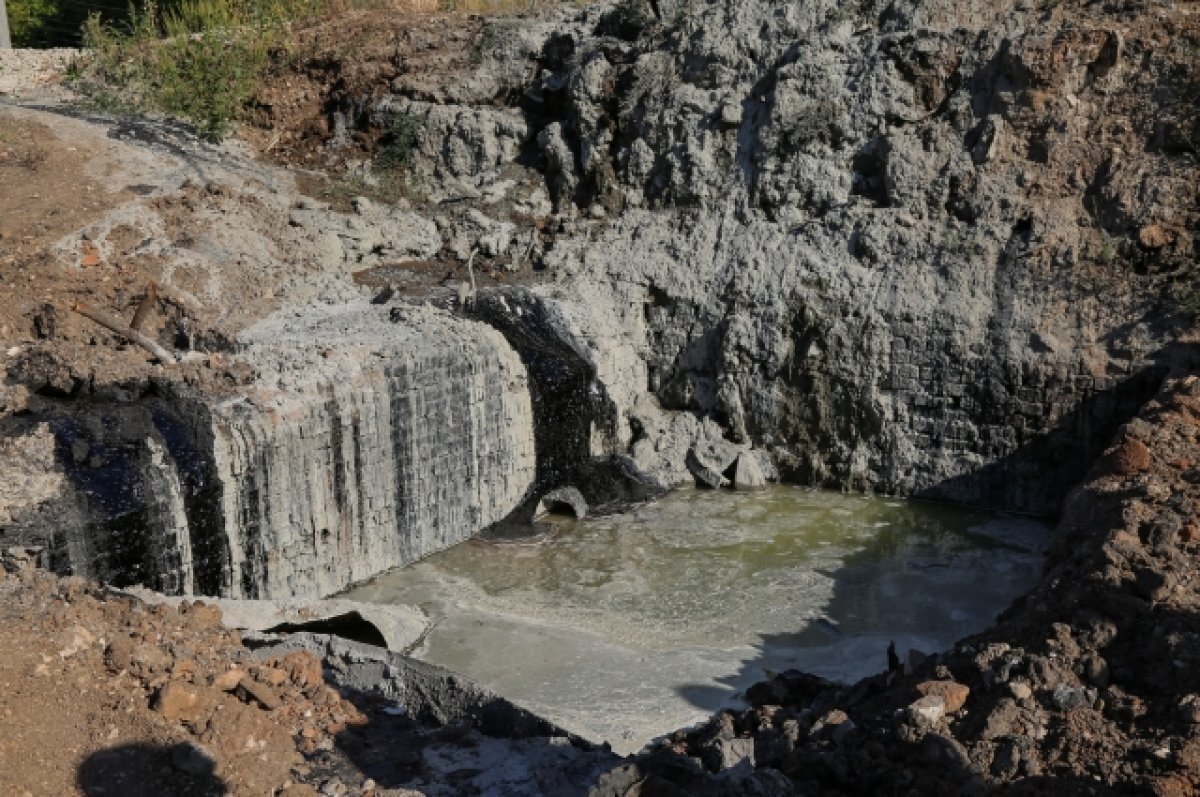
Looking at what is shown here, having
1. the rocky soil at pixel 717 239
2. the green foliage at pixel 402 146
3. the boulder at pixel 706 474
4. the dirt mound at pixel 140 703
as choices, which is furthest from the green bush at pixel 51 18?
the dirt mound at pixel 140 703

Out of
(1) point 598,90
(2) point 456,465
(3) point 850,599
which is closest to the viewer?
(3) point 850,599

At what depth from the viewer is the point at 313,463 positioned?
9477 mm

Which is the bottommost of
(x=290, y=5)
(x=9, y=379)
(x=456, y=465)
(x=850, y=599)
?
(x=850, y=599)

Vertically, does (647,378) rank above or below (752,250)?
below

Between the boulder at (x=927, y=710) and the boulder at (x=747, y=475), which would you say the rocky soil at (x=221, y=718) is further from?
the boulder at (x=747, y=475)

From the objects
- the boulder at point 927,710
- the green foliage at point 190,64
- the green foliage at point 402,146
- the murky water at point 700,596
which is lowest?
the murky water at point 700,596

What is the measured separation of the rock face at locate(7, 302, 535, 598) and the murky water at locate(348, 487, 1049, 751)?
1.45ft

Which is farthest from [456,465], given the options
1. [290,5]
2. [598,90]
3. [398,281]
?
[290,5]

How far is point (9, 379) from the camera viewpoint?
933 cm

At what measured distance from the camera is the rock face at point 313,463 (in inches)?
337

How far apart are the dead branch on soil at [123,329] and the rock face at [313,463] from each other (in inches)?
23.0

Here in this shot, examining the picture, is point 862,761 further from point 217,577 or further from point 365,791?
point 217,577

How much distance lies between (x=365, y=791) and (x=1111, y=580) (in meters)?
3.42

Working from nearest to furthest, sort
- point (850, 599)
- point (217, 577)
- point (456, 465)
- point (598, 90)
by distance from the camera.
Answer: point (217, 577)
point (850, 599)
point (456, 465)
point (598, 90)
